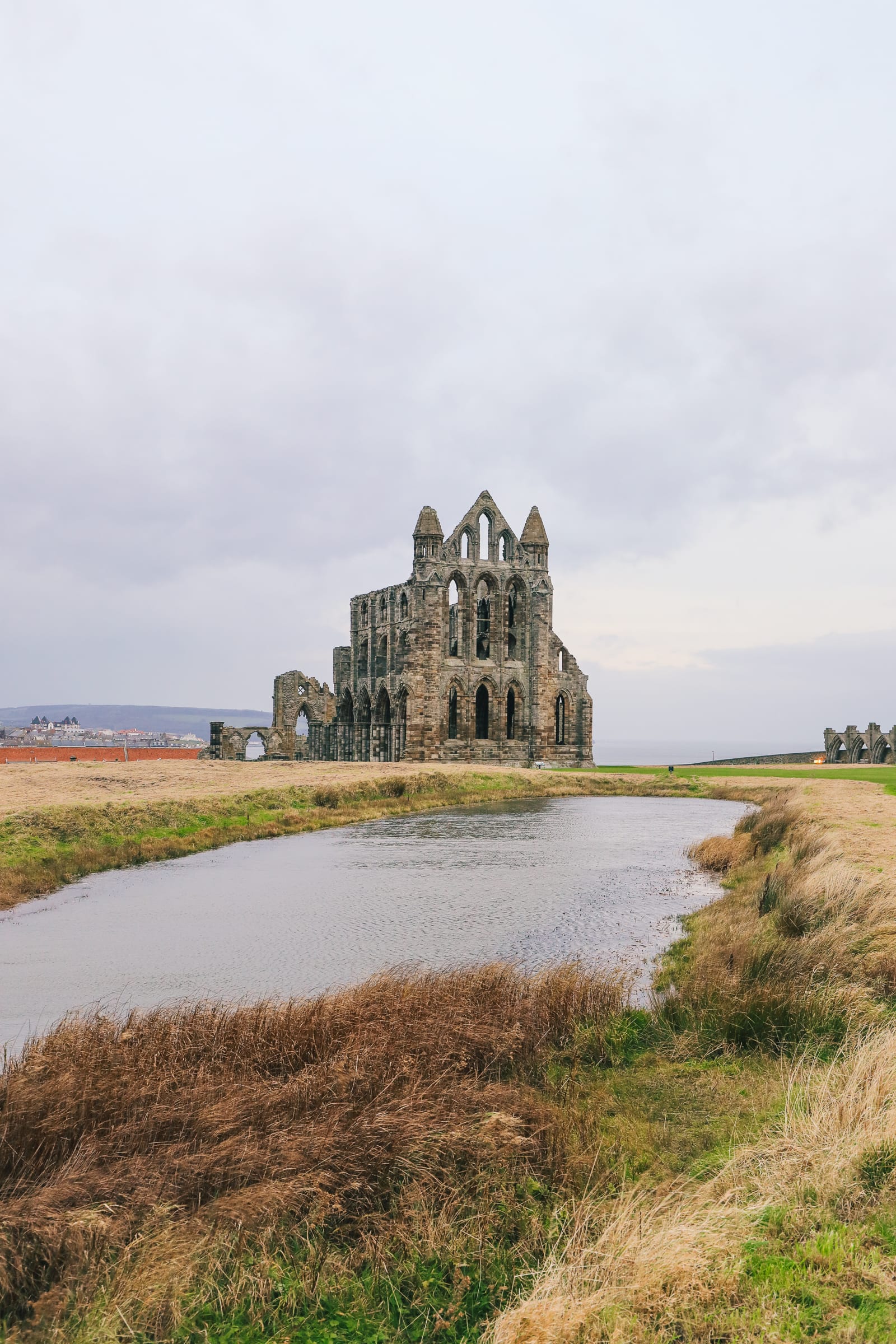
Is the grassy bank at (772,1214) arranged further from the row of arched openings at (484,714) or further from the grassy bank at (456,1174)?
the row of arched openings at (484,714)

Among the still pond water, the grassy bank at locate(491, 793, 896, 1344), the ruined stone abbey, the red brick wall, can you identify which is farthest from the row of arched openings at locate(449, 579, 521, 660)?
the grassy bank at locate(491, 793, 896, 1344)

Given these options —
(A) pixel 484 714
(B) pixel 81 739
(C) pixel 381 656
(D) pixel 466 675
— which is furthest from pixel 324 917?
(B) pixel 81 739

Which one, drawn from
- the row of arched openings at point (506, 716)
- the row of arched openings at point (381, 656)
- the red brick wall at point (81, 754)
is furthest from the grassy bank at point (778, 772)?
the red brick wall at point (81, 754)

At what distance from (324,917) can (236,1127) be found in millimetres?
10025

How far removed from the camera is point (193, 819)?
26.9 m

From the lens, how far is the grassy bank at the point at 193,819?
20.0 meters

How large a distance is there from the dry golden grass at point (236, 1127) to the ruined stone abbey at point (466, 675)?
2020 inches

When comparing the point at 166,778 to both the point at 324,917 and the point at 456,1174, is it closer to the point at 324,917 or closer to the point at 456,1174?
the point at 324,917

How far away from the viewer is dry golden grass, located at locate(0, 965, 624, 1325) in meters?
4.63

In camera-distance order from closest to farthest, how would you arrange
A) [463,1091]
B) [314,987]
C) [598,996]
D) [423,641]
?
[463,1091] < [598,996] < [314,987] < [423,641]

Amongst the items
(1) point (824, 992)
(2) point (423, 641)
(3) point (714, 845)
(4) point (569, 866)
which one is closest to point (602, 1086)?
(1) point (824, 992)

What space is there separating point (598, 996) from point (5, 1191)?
5.75 metres

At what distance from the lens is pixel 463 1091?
6.44 meters

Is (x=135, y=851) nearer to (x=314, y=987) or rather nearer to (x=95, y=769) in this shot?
(x=314, y=987)
